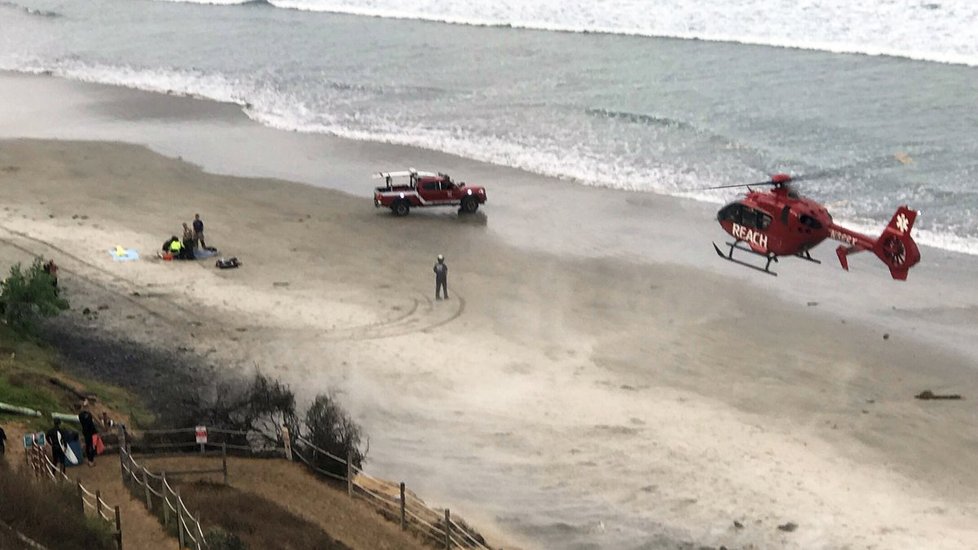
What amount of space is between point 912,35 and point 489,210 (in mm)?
35701

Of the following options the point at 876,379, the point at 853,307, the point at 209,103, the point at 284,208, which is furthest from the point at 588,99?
the point at 876,379

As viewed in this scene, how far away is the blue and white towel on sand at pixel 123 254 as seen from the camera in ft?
95.2

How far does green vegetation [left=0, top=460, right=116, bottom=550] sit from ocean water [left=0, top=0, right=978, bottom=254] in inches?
881

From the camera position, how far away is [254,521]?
49.9ft

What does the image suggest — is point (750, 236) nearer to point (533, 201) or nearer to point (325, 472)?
point (533, 201)

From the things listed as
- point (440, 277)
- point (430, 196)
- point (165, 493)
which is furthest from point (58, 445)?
point (430, 196)

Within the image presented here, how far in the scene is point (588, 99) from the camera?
50781 mm

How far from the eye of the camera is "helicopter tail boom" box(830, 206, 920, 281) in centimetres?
2384

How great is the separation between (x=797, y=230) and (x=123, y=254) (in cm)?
1531

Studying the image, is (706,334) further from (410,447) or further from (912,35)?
A: (912,35)

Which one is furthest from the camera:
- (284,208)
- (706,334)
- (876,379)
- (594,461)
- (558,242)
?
(284,208)

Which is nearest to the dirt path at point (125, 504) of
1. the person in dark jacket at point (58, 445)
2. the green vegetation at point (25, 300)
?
the person in dark jacket at point (58, 445)

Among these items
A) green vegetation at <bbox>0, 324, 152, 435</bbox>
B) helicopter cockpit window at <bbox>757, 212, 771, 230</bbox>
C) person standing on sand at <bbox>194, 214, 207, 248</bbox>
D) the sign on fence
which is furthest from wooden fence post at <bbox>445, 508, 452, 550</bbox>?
person standing on sand at <bbox>194, 214, 207, 248</bbox>

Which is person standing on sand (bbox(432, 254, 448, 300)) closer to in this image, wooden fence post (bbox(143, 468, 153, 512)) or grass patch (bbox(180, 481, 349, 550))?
grass patch (bbox(180, 481, 349, 550))
